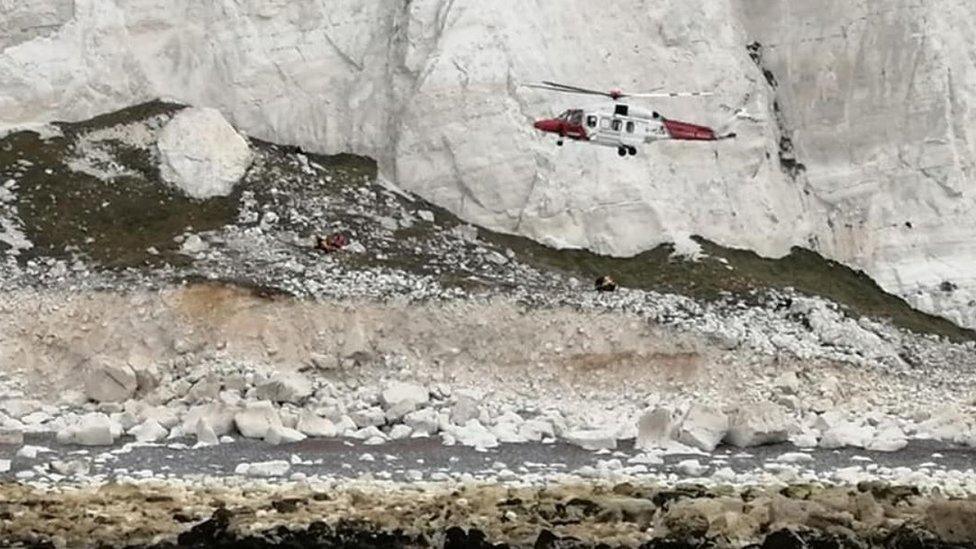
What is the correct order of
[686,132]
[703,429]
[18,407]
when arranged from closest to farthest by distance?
1. [703,429]
2. [18,407]
3. [686,132]

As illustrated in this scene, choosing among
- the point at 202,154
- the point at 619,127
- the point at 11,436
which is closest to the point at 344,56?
the point at 202,154

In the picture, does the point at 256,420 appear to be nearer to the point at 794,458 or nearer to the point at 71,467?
the point at 71,467

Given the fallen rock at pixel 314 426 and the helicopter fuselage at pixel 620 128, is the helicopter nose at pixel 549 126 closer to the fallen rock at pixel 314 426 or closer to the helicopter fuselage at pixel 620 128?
the helicopter fuselage at pixel 620 128

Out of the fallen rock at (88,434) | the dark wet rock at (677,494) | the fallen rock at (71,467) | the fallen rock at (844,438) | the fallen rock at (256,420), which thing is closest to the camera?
the dark wet rock at (677,494)

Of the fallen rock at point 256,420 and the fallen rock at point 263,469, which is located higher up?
the fallen rock at point 256,420

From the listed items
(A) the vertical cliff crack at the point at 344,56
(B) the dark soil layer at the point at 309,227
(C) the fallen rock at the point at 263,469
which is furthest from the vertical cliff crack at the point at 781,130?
(C) the fallen rock at the point at 263,469

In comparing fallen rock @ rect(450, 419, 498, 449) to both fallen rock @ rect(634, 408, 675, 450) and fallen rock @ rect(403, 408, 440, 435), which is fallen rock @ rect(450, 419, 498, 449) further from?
fallen rock @ rect(634, 408, 675, 450)
